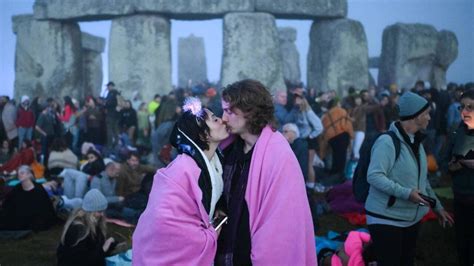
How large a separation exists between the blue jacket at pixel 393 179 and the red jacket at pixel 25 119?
32.3ft

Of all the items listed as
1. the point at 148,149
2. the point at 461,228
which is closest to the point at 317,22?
the point at 148,149

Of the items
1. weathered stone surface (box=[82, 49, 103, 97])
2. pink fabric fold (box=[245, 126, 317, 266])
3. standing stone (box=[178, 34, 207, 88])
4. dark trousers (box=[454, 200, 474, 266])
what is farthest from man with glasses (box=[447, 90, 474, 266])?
standing stone (box=[178, 34, 207, 88])

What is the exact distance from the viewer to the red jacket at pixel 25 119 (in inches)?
466

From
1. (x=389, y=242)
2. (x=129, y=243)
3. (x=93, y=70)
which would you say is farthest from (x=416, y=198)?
(x=93, y=70)

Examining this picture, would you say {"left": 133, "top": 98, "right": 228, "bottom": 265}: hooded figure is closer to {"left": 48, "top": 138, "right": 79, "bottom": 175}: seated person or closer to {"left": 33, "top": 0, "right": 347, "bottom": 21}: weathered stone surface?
{"left": 48, "top": 138, "right": 79, "bottom": 175}: seated person

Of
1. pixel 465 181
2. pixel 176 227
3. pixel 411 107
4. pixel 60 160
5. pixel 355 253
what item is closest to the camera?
pixel 176 227

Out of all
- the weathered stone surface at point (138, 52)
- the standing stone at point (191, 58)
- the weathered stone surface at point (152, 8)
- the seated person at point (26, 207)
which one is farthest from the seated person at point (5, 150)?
the standing stone at point (191, 58)

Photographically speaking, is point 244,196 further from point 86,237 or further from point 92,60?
point 92,60

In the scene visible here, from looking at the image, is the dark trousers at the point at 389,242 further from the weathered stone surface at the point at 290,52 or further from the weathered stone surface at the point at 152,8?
the weathered stone surface at the point at 290,52

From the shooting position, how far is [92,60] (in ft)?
65.0

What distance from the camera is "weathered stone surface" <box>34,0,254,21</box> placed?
13.4m

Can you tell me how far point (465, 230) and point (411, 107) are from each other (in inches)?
41.2

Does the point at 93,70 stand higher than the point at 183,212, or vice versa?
the point at 183,212

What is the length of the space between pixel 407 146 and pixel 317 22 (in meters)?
11.5
